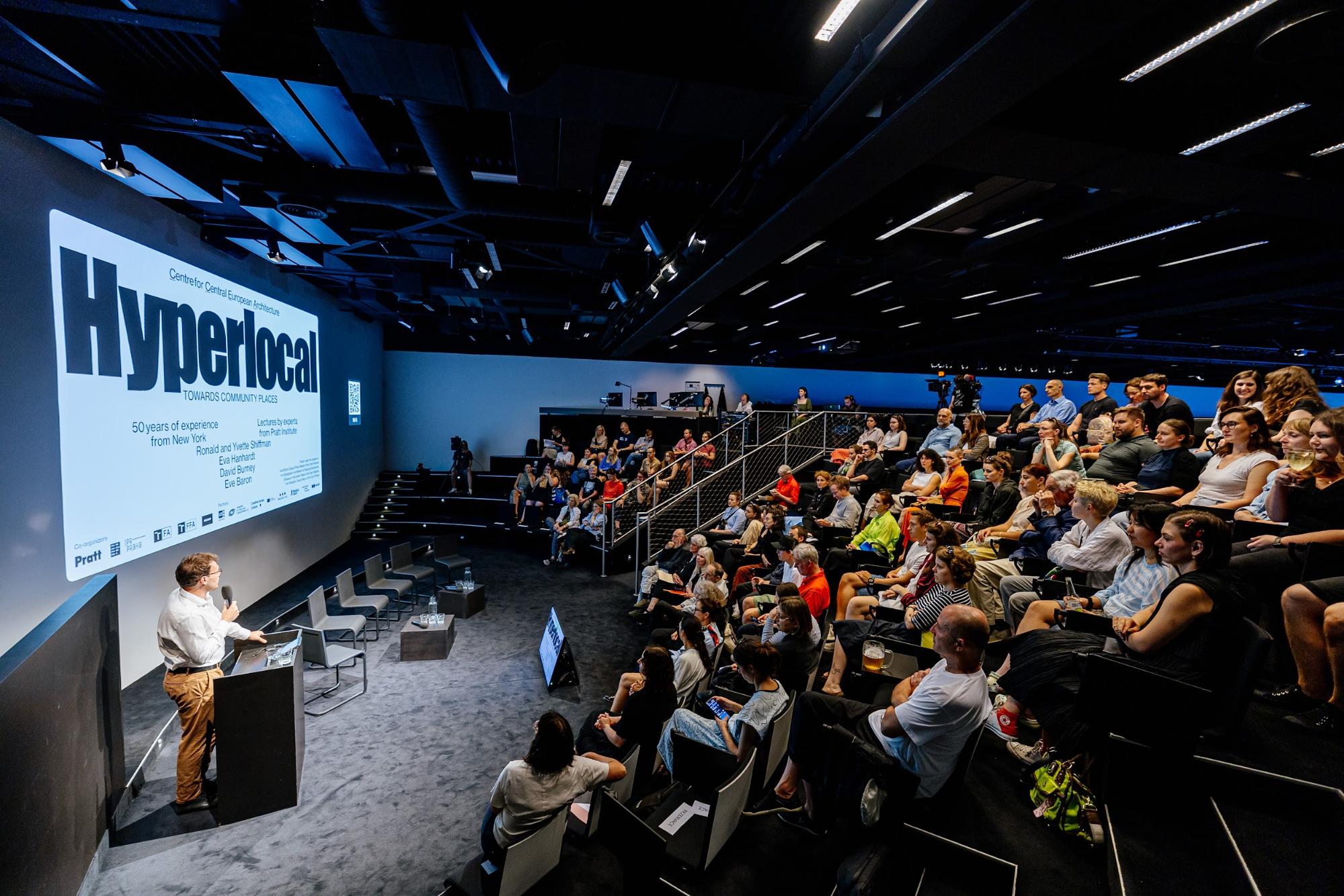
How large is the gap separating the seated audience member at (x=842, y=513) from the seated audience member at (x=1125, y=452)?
2336mm

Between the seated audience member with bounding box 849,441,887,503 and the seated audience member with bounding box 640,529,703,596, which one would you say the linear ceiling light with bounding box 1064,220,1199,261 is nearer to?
the seated audience member with bounding box 849,441,887,503

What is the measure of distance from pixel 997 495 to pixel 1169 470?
1311 mm

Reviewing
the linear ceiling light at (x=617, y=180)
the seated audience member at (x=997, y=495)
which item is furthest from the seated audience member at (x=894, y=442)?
the linear ceiling light at (x=617, y=180)

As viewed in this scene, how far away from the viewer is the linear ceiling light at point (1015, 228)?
17.7ft

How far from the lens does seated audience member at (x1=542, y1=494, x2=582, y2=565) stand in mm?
9312

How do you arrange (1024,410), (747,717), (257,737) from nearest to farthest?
(747,717)
(257,737)
(1024,410)

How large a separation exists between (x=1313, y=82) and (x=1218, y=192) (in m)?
1.14

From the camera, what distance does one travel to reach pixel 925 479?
21.8 ft

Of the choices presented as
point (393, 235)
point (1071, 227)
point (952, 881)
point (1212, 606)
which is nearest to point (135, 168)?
point (393, 235)

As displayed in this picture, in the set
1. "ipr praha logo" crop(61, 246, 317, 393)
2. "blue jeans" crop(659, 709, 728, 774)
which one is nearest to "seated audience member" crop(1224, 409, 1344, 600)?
"blue jeans" crop(659, 709, 728, 774)

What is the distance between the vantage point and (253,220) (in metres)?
5.67

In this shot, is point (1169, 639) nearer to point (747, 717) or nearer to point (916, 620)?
point (916, 620)

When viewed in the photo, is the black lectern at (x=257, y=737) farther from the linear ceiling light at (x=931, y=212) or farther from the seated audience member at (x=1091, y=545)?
the linear ceiling light at (x=931, y=212)

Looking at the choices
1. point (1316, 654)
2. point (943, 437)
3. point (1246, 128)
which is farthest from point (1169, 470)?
point (943, 437)
